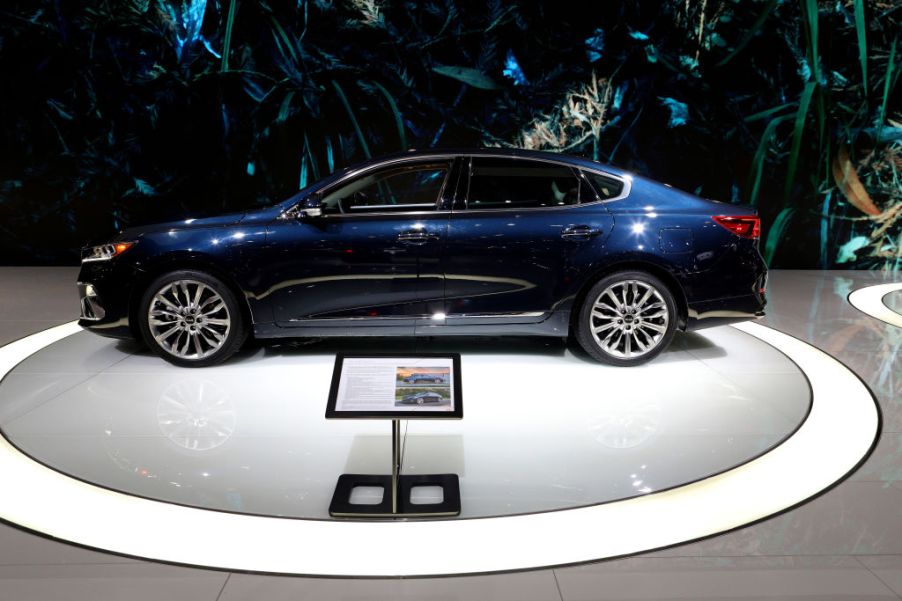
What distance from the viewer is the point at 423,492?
2943 mm

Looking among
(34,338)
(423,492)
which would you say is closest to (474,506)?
(423,492)

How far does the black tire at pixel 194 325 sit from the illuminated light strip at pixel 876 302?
5120mm

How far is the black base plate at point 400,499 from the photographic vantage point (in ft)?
8.96

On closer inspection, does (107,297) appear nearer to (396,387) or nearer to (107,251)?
(107,251)

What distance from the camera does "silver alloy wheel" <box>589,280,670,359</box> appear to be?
460 cm

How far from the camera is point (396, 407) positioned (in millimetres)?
2559

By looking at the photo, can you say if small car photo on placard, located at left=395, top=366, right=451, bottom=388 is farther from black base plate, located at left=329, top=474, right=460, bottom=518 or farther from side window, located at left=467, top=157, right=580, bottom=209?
side window, located at left=467, top=157, right=580, bottom=209

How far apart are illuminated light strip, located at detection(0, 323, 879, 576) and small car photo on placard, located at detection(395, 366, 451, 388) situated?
0.51 metres

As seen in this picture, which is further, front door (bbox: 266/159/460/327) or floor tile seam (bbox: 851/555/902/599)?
front door (bbox: 266/159/460/327)

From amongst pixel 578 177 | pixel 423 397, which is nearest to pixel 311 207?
pixel 578 177

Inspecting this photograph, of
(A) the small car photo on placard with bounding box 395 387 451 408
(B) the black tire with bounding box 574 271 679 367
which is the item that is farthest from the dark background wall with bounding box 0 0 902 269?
(A) the small car photo on placard with bounding box 395 387 451 408

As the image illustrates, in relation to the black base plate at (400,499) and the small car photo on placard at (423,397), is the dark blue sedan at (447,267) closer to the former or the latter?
the black base plate at (400,499)

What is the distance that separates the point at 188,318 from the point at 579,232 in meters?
2.44

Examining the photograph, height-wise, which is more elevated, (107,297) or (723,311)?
(107,297)
